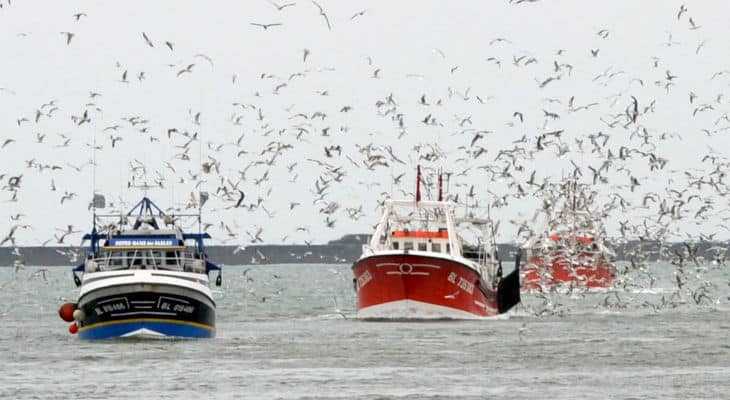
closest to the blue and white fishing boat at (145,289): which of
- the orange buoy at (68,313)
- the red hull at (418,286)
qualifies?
the orange buoy at (68,313)

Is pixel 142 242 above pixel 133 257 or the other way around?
above

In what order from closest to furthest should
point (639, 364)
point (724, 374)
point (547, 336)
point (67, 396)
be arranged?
1. point (67, 396)
2. point (724, 374)
3. point (639, 364)
4. point (547, 336)

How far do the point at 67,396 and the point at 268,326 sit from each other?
3129cm

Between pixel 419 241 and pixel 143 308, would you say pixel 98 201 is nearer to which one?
pixel 143 308

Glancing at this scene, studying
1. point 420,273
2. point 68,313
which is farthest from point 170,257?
point 420,273

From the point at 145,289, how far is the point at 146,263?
2456 millimetres

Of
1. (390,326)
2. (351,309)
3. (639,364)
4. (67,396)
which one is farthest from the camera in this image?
(351,309)

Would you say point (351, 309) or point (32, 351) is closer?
point (32, 351)

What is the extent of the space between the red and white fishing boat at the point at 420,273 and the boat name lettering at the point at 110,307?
21.4 meters

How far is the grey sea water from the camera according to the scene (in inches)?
1875

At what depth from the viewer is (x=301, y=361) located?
5603 cm

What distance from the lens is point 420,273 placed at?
7888 cm

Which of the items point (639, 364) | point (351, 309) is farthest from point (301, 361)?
point (351, 309)

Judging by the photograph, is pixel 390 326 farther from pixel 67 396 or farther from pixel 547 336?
pixel 67 396
